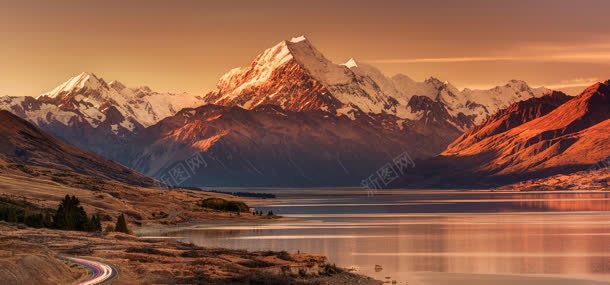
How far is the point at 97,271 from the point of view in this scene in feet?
307

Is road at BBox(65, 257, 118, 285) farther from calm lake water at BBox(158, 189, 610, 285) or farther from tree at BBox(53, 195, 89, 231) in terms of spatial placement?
tree at BBox(53, 195, 89, 231)

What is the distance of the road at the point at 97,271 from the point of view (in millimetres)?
84688

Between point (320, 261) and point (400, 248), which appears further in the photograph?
point (400, 248)

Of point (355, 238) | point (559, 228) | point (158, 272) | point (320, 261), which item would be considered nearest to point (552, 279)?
point (320, 261)

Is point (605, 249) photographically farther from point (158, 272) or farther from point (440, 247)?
point (158, 272)

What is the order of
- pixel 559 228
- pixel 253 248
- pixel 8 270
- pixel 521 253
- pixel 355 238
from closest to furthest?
pixel 8 270 → pixel 521 253 → pixel 253 248 → pixel 355 238 → pixel 559 228

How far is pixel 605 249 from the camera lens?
14225 centimetres

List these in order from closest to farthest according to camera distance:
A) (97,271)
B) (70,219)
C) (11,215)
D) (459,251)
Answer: (97,271) < (459,251) < (70,219) < (11,215)

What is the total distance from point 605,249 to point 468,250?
18181 millimetres

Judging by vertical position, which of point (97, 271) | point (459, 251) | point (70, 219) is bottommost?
point (97, 271)

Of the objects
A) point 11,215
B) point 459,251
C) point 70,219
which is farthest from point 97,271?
point 11,215

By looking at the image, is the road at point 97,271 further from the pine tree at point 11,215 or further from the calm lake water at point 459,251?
the pine tree at point 11,215

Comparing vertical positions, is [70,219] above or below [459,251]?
above

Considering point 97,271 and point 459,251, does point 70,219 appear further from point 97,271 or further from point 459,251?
point 97,271
